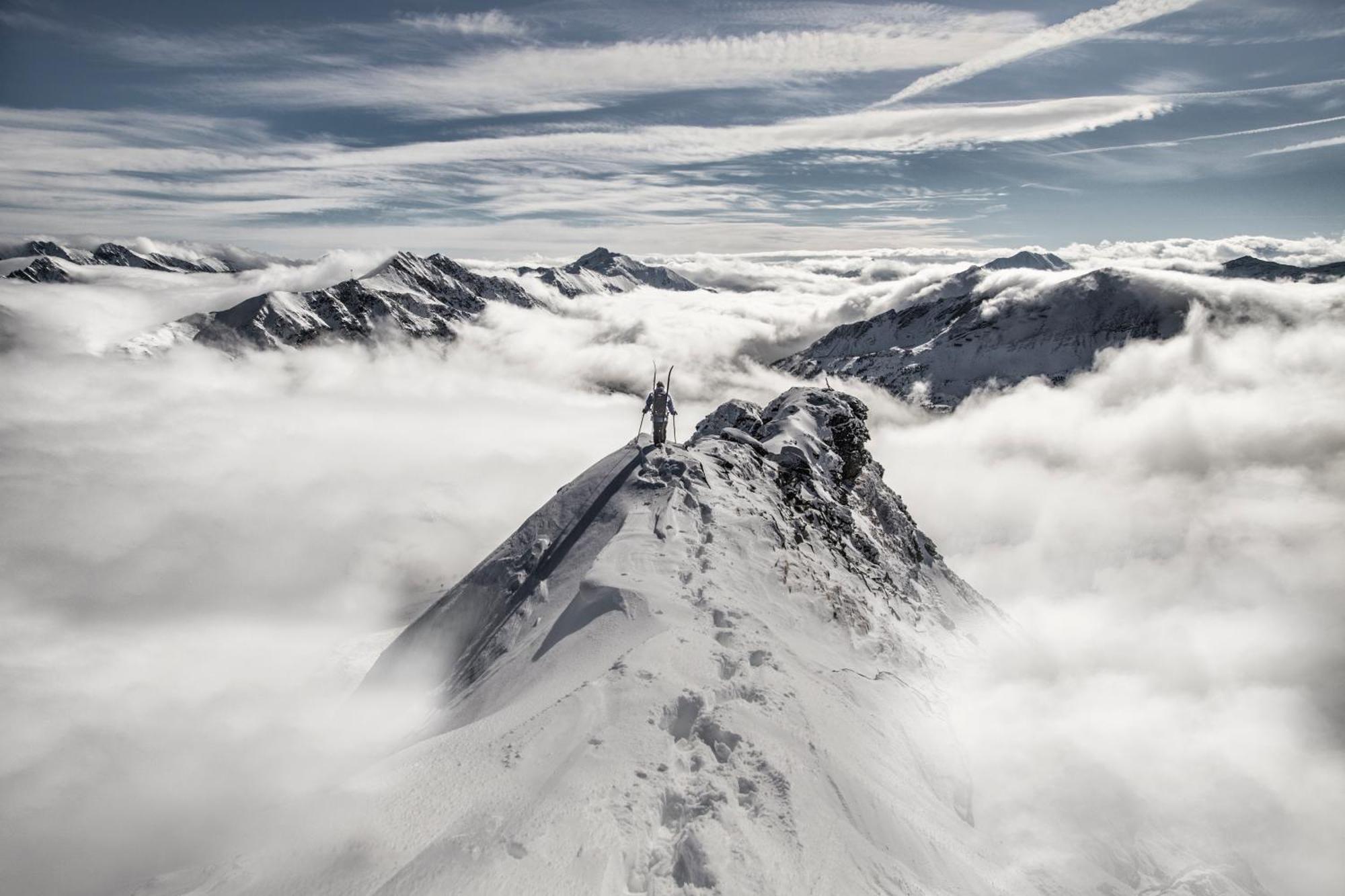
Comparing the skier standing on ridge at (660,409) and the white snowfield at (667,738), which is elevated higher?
the skier standing on ridge at (660,409)

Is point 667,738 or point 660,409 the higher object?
point 660,409

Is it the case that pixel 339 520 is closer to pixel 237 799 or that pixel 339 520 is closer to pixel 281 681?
pixel 281 681

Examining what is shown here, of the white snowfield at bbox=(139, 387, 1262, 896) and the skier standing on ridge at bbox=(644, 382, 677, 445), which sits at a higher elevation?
the skier standing on ridge at bbox=(644, 382, 677, 445)

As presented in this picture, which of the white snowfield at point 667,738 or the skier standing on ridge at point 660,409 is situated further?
the skier standing on ridge at point 660,409

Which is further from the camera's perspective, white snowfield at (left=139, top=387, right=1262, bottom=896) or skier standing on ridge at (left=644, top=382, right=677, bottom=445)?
skier standing on ridge at (left=644, top=382, right=677, bottom=445)

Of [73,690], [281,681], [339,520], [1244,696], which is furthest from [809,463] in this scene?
[1244,696]
